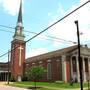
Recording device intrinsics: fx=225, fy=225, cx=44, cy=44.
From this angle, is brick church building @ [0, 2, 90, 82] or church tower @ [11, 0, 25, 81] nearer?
brick church building @ [0, 2, 90, 82]

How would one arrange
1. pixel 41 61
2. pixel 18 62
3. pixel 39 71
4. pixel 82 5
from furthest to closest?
1. pixel 18 62
2. pixel 41 61
3. pixel 39 71
4. pixel 82 5

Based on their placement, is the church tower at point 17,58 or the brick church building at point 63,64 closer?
the brick church building at point 63,64

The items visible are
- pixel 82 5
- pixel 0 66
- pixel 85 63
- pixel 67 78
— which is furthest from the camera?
pixel 0 66

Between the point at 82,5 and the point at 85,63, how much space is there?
54494mm

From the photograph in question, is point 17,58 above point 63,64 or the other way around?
above

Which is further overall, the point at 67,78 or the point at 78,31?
the point at 67,78

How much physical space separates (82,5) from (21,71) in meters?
65.7

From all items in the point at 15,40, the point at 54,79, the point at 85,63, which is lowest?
the point at 54,79

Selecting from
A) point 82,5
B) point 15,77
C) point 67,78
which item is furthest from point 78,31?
point 15,77

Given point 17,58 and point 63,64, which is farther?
point 17,58

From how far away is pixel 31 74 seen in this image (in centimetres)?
4231

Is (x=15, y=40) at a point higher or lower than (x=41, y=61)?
higher

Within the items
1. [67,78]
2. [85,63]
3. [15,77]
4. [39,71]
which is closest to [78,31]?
[39,71]

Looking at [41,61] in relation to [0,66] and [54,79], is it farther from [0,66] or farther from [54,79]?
[0,66]
